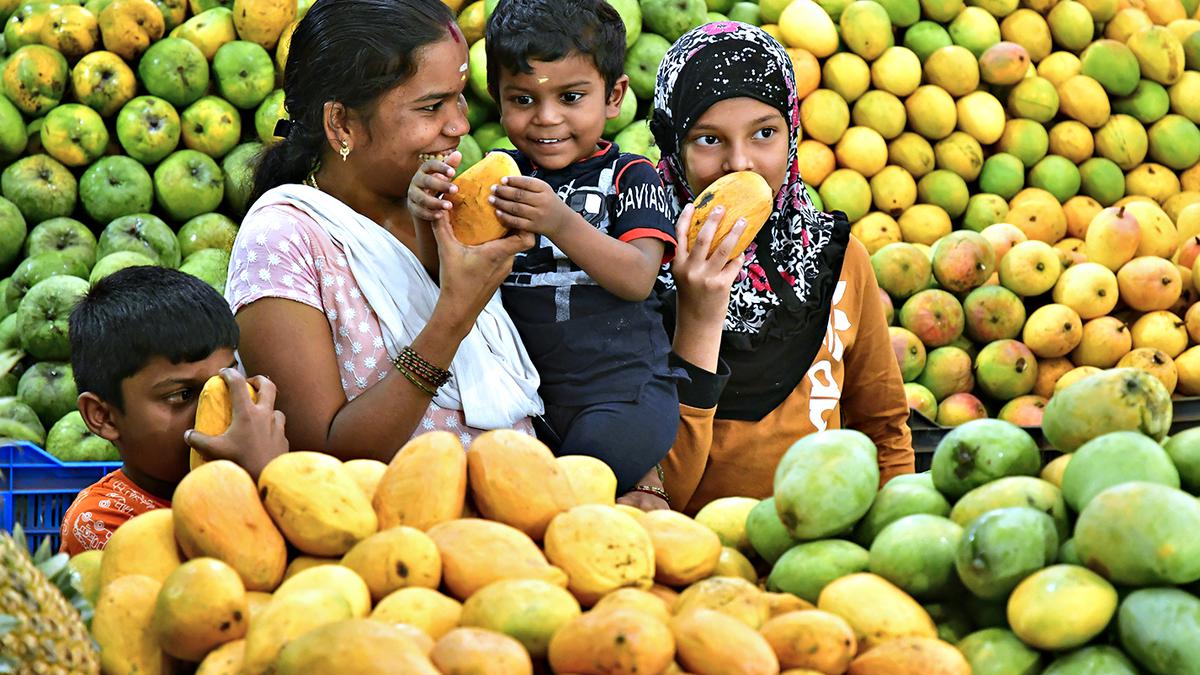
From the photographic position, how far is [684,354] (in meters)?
2.68

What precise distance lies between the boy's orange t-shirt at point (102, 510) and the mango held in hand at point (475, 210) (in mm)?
772

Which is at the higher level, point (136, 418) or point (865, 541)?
point (865, 541)

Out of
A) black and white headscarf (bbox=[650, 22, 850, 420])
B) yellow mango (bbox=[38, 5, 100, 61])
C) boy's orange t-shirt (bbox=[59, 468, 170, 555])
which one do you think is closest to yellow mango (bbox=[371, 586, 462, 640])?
boy's orange t-shirt (bbox=[59, 468, 170, 555])

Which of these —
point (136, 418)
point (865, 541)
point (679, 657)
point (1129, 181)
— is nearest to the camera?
point (679, 657)

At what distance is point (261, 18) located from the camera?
482cm

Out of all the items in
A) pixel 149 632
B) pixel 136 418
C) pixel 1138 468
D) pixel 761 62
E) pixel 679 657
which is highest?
pixel 761 62

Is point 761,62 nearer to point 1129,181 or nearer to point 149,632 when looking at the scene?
point 149,632

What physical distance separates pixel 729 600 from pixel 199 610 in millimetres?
600

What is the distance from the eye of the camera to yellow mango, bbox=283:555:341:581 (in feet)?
4.86

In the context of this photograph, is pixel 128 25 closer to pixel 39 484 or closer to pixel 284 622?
pixel 39 484

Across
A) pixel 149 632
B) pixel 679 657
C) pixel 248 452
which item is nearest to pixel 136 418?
pixel 248 452

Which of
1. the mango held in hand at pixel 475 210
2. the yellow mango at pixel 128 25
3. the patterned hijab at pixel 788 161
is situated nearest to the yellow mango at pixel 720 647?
the mango held in hand at pixel 475 210

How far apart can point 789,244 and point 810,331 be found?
0.23 m

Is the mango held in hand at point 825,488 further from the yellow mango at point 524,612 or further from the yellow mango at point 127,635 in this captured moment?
the yellow mango at point 127,635
